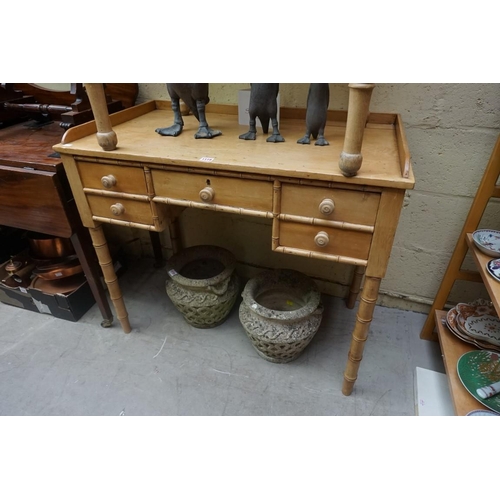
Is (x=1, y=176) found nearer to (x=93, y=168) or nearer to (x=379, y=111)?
(x=93, y=168)

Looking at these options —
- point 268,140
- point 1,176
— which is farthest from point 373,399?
point 1,176

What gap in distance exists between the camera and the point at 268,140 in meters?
1.01

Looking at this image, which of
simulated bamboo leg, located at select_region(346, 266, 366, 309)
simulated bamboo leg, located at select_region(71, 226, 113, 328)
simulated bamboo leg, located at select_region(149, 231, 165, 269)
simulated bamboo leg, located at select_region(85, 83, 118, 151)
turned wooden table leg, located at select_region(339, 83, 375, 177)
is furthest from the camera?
simulated bamboo leg, located at select_region(149, 231, 165, 269)

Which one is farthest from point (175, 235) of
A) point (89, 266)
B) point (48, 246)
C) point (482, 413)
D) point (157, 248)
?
point (482, 413)

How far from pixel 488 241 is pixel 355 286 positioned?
1.74ft

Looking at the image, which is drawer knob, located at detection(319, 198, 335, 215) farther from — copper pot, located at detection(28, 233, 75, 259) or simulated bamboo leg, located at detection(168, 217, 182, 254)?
copper pot, located at detection(28, 233, 75, 259)

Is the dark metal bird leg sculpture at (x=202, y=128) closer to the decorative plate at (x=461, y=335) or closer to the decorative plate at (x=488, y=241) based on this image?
the decorative plate at (x=488, y=241)

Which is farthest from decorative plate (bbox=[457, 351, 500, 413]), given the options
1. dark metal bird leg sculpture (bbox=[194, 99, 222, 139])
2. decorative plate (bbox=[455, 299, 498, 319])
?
dark metal bird leg sculpture (bbox=[194, 99, 222, 139])

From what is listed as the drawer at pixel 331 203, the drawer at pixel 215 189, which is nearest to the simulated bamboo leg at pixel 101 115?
the drawer at pixel 215 189

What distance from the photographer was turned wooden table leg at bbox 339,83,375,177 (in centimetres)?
71

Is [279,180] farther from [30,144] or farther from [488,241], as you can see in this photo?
[30,144]

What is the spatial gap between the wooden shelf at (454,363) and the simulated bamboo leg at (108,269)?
46.5 inches

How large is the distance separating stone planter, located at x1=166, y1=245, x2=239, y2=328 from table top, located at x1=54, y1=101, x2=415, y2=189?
518mm

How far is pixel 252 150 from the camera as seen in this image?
960 millimetres
